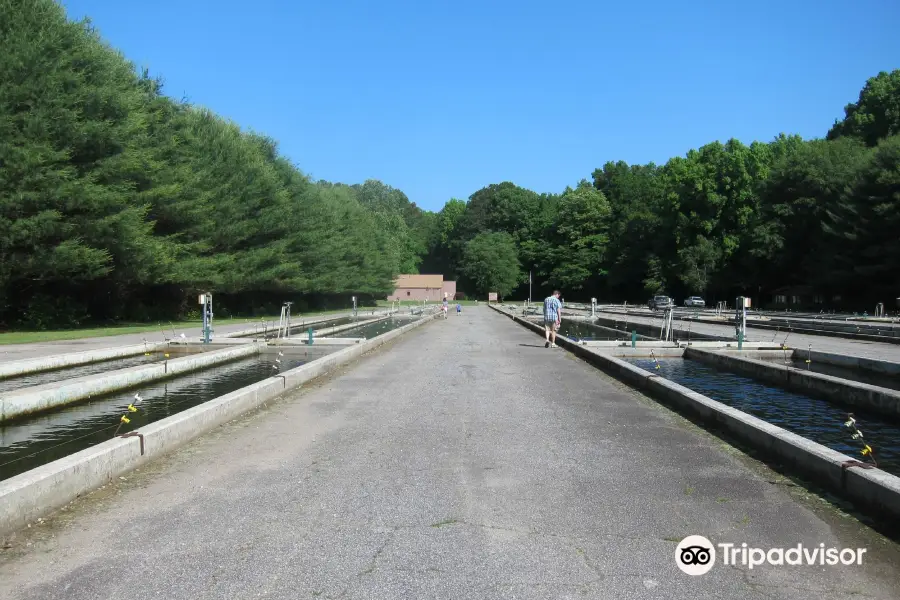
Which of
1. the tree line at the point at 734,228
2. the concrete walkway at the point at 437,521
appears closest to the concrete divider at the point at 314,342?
the concrete walkway at the point at 437,521

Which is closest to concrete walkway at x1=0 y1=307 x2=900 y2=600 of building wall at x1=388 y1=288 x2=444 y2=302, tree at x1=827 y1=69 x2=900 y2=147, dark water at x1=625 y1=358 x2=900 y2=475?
dark water at x1=625 y1=358 x2=900 y2=475

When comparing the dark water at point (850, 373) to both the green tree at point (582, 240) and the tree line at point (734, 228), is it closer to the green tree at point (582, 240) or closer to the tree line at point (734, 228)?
the tree line at point (734, 228)

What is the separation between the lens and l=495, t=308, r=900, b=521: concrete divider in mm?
5164

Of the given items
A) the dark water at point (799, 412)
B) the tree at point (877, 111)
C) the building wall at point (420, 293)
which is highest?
the tree at point (877, 111)

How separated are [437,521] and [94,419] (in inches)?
272

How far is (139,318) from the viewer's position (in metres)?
37.1

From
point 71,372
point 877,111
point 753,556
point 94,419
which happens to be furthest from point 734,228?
point 753,556

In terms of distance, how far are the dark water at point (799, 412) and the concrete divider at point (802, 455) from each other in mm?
1197

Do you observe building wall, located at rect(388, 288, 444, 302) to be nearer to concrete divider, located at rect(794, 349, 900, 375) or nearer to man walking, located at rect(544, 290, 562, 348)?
man walking, located at rect(544, 290, 562, 348)

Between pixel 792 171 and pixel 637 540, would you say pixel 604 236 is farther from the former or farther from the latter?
pixel 637 540

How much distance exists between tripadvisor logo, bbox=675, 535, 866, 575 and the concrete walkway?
9 cm

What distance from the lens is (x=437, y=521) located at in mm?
5016

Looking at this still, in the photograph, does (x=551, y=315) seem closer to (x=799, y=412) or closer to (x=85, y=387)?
(x=799, y=412)

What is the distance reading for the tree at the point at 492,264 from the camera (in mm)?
116062
